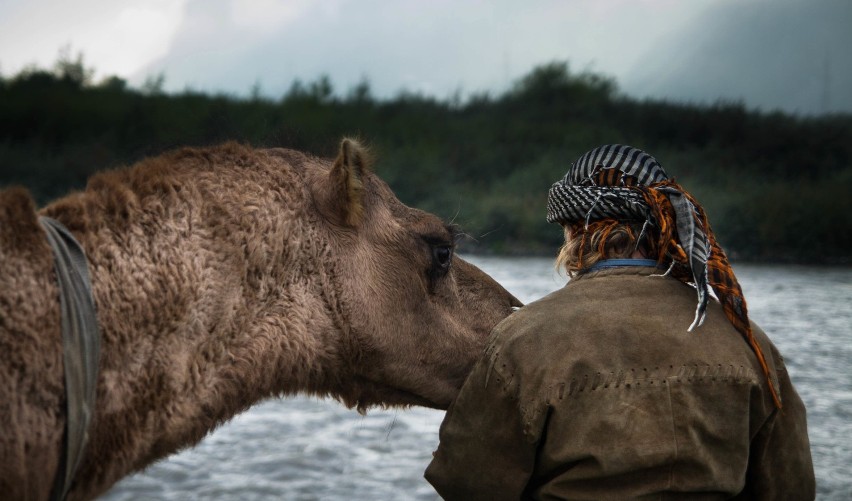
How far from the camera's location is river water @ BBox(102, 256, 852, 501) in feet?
23.9

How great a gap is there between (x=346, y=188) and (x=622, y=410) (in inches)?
47.5

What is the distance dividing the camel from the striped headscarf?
0.58 m

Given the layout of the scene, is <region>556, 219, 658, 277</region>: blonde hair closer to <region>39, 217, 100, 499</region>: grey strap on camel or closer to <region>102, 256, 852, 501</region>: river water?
<region>102, 256, 852, 501</region>: river water

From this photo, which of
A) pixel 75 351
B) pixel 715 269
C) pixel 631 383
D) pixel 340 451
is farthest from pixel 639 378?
pixel 340 451

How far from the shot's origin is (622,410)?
287 cm

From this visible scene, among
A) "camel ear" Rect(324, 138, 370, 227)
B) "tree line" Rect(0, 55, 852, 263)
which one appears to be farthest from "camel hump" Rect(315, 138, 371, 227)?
"tree line" Rect(0, 55, 852, 263)

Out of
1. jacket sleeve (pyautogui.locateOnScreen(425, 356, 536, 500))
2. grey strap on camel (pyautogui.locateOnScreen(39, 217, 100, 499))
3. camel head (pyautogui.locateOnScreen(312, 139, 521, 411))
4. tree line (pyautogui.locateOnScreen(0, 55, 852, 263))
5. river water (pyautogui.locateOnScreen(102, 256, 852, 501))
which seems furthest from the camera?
tree line (pyautogui.locateOnScreen(0, 55, 852, 263))

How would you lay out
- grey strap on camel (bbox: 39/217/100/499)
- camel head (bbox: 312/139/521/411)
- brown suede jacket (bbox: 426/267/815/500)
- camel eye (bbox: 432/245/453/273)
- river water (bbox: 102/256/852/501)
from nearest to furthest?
grey strap on camel (bbox: 39/217/100/499) → brown suede jacket (bbox: 426/267/815/500) → camel head (bbox: 312/139/521/411) → camel eye (bbox: 432/245/453/273) → river water (bbox: 102/256/852/501)

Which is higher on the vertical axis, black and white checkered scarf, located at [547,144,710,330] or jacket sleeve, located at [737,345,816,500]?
black and white checkered scarf, located at [547,144,710,330]

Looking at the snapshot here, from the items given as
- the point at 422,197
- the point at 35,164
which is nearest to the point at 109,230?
the point at 35,164

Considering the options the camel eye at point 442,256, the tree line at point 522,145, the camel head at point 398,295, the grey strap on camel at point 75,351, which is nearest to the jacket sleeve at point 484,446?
the camel head at point 398,295

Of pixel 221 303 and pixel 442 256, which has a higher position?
pixel 442 256

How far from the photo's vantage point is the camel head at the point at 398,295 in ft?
10.4

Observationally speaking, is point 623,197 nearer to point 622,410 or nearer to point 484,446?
point 622,410
